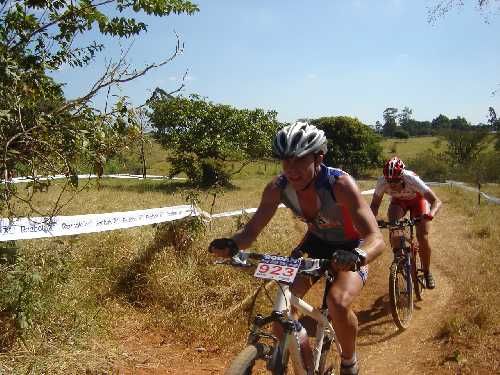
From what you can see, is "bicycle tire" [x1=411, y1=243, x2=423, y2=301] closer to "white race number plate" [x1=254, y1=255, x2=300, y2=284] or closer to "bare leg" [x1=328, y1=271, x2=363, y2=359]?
"bare leg" [x1=328, y1=271, x2=363, y2=359]

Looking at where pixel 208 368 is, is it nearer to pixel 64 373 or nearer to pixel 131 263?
pixel 64 373

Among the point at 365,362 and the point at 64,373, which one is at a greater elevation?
the point at 64,373

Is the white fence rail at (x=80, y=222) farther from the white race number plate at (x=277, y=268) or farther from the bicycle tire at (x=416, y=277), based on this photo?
the bicycle tire at (x=416, y=277)

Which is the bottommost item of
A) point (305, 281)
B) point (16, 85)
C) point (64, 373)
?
point (64, 373)

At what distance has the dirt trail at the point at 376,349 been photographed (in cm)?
498

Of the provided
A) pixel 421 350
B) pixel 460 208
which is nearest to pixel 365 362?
pixel 421 350

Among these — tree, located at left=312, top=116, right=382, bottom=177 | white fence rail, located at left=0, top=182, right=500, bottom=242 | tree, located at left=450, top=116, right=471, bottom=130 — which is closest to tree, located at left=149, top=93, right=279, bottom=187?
tree, located at left=312, top=116, right=382, bottom=177

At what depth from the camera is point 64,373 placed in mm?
4031

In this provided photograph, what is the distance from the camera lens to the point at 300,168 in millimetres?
3443

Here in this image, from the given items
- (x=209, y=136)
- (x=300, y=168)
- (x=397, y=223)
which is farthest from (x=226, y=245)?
(x=209, y=136)

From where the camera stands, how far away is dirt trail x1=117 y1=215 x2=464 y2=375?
4980mm

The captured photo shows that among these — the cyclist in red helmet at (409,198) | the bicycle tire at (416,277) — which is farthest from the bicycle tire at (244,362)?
the bicycle tire at (416,277)

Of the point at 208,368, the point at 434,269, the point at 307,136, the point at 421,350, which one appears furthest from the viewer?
the point at 434,269

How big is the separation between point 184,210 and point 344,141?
32578 mm
